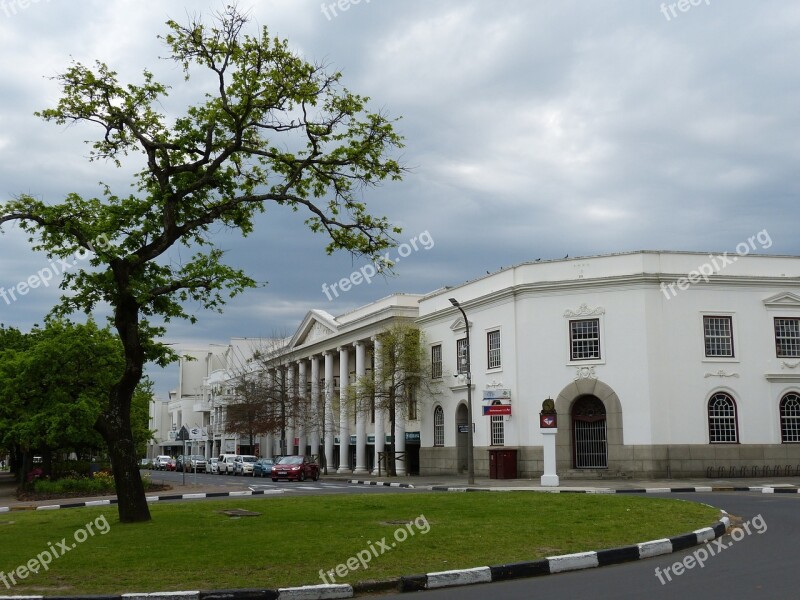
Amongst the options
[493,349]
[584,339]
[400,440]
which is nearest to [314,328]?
[400,440]

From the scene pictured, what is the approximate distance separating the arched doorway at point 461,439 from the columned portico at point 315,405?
18.7 metres

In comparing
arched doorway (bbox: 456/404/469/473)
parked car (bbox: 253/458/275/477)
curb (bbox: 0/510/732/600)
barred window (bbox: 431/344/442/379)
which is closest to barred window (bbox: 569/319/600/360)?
arched doorway (bbox: 456/404/469/473)

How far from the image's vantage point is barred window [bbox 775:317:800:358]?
38.0m

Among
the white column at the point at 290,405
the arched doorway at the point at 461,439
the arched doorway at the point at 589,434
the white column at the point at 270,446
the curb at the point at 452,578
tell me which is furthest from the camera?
the white column at the point at 270,446

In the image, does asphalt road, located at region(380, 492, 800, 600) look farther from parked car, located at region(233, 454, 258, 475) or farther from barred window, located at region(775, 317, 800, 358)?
parked car, located at region(233, 454, 258, 475)

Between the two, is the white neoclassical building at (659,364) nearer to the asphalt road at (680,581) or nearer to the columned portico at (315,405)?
the columned portico at (315,405)

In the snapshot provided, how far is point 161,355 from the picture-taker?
17281 mm

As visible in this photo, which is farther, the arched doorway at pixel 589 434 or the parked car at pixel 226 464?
the parked car at pixel 226 464

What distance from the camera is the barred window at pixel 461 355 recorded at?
1773 inches

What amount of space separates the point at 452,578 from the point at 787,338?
3322 cm

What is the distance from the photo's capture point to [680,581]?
31.1 feet

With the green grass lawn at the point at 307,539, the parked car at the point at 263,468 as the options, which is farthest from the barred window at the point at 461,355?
the green grass lawn at the point at 307,539

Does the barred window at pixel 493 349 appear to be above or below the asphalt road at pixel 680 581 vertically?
above

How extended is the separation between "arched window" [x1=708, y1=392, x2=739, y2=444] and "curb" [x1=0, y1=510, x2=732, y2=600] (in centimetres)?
2681
